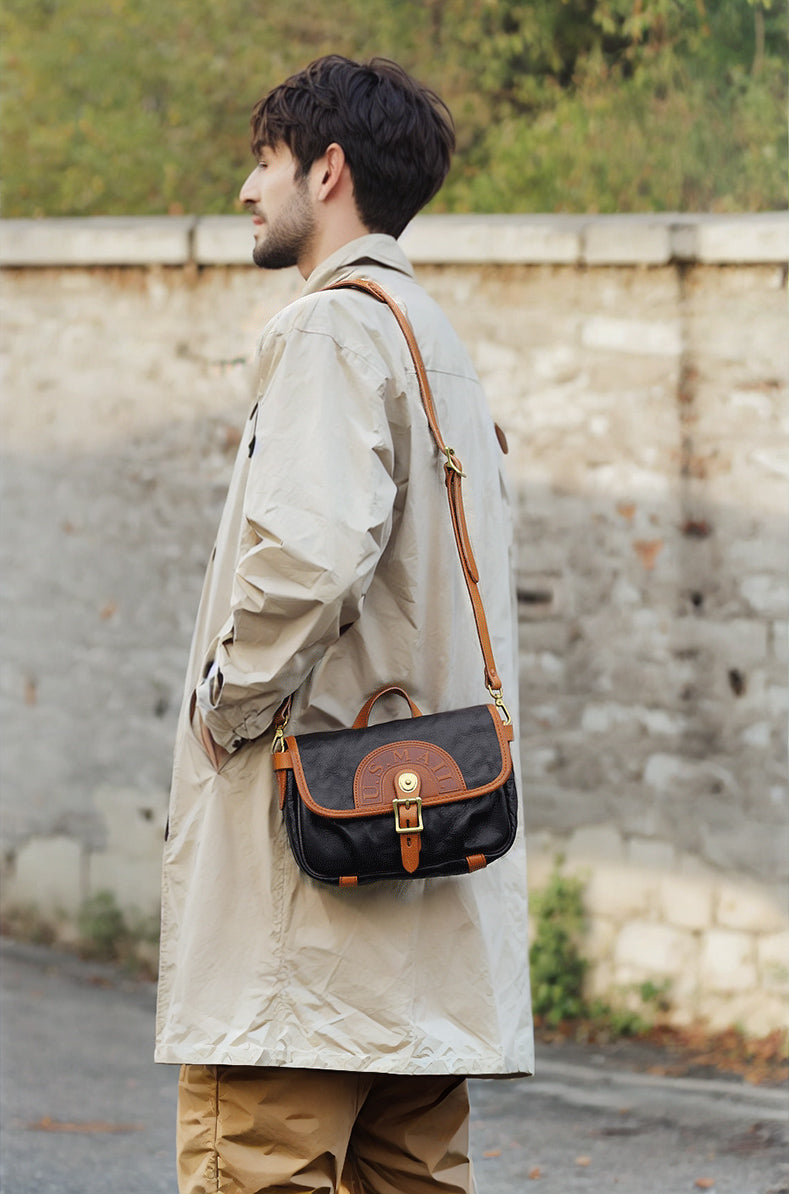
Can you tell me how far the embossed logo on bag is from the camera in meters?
1.78

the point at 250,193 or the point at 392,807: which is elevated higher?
the point at 250,193

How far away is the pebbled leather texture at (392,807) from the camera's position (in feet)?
5.80

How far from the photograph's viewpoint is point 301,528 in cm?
177

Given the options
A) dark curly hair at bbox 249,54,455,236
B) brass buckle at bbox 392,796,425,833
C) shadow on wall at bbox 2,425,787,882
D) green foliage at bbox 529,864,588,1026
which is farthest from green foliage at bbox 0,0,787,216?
brass buckle at bbox 392,796,425,833

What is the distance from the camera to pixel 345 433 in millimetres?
1824

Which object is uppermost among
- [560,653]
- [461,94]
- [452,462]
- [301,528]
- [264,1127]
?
[461,94]

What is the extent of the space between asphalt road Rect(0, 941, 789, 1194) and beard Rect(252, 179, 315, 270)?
2383 millimetres

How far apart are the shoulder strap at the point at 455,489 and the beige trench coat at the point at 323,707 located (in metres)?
0.02

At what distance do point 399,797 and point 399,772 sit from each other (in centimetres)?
4

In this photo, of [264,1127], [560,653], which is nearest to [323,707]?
[264,1127]

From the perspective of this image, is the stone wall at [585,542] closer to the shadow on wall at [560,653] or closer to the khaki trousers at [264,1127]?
the shadow on wall at [560,653]

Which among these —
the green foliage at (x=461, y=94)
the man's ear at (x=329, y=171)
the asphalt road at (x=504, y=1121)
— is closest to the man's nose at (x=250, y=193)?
the man's ear at (x=329, y=171)

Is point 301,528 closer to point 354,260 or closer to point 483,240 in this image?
point 354,260

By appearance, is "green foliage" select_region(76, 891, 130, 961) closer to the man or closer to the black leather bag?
the man
